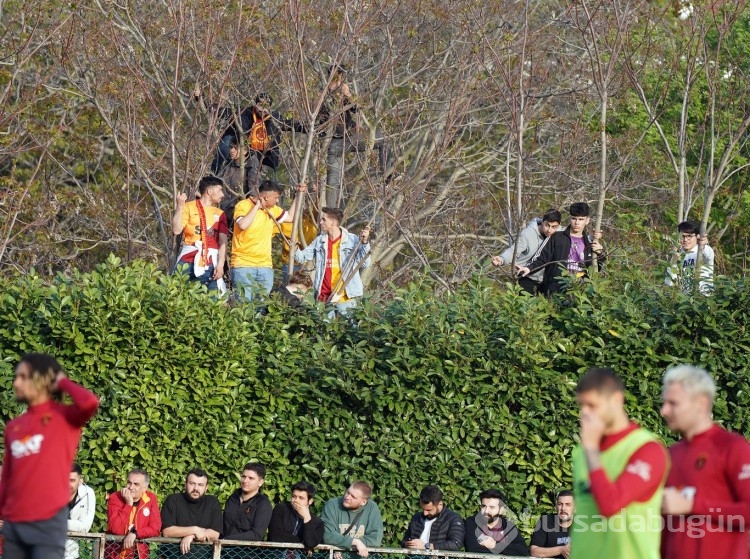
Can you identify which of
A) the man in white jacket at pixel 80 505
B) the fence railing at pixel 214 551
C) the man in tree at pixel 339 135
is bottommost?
the fence railing at pixel 214 551

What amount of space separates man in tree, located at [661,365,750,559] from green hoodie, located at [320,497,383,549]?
552cm

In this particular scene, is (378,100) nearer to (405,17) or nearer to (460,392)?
(405,17)

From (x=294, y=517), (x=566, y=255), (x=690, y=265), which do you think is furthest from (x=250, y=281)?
(x=690, y=265)

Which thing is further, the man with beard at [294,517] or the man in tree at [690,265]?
the man in tree at [690,265]

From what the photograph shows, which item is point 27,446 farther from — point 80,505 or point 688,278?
point 688,278

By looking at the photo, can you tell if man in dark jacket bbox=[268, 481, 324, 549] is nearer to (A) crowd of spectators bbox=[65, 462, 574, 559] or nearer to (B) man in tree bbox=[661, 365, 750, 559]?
(A) crowd of spectators bbox=[65, 462, 574, 559]

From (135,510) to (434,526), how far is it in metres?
2.66

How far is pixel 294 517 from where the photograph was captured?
450 inches

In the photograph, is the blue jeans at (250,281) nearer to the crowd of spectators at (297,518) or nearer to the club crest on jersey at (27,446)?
the crowd of spectators at (297,518)

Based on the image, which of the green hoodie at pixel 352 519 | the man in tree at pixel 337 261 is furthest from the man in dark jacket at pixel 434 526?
the man in tree at pixel 337 261

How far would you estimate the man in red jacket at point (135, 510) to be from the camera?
1107 cm

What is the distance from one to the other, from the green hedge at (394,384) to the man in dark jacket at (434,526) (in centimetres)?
59

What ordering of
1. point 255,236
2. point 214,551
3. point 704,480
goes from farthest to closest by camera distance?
point 255,236
point 214,551
point 704,480

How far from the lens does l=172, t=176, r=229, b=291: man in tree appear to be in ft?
43.3
